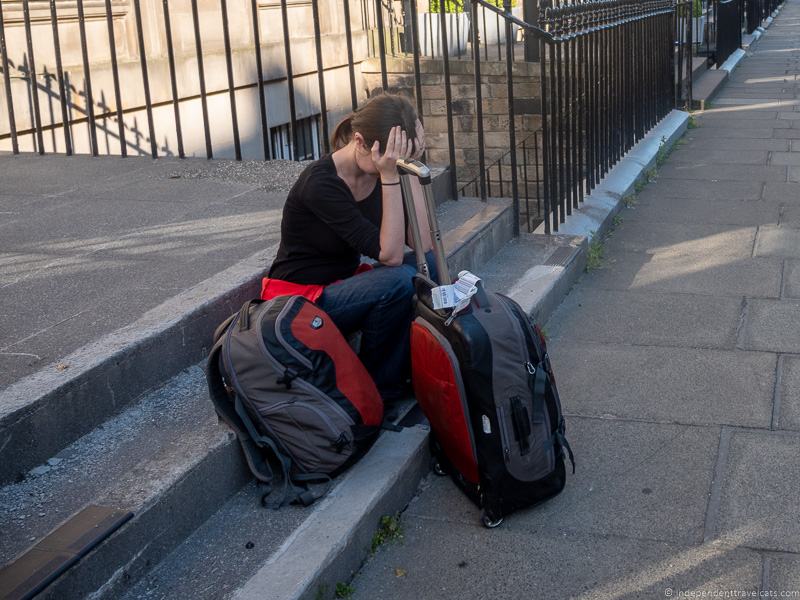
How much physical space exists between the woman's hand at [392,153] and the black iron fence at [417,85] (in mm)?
1983

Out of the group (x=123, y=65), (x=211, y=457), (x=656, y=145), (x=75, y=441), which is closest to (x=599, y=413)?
(x=211, y=457)

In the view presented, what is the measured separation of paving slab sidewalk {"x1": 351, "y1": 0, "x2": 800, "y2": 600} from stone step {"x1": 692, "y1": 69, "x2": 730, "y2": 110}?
5.85 metres

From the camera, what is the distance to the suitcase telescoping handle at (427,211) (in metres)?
3.34

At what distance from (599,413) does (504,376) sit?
1.05 meters

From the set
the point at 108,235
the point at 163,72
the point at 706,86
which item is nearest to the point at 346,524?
the point at 108,235

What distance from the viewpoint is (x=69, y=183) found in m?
6.13

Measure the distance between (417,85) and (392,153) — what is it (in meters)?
2.31

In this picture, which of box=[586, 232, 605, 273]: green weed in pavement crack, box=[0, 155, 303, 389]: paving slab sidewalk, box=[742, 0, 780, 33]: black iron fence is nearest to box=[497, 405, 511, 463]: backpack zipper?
box=[0, 155, 303, 389]: paving slab sidewalk

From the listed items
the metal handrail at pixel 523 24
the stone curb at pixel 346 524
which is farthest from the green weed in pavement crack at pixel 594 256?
the stone curb at pixel 346 524

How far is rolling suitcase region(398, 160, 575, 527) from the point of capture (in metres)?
3.22

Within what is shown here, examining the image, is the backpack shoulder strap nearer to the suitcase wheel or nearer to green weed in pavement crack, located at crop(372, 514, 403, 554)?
green weed in pavement crack, located at crop(372, 514, 403, 554)

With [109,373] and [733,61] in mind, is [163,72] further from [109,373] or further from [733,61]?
[733,61]

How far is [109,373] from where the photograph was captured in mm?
3297

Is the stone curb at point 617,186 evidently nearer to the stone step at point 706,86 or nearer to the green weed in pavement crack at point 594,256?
the green weed in pavement crack at point 594,256
